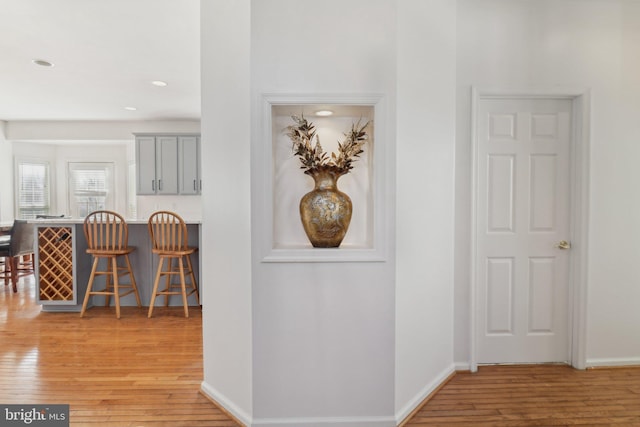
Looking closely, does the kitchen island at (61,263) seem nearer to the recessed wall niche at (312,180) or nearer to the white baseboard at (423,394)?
the recessed wall niche at (312,180)

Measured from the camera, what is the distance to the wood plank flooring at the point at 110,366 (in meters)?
2.15

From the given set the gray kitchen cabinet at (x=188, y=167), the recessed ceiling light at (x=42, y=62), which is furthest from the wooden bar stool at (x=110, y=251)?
Result: the gray kitchen cabinet at (x=188, y=167)

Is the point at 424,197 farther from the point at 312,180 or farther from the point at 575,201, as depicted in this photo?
the point at 575,201

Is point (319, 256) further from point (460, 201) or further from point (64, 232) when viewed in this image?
point (64, 232)

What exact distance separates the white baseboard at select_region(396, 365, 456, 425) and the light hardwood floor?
4 centimetres

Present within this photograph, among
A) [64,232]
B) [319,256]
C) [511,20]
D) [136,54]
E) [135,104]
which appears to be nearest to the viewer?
[319,256]

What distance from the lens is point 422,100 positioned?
2.18m

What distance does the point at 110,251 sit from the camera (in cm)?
370

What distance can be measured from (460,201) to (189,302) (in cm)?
308

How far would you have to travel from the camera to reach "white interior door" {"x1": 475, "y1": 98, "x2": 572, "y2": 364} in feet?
8.67

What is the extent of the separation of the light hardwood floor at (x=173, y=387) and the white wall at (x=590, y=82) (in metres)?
0.33

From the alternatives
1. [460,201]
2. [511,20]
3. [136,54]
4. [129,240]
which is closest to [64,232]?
[129,240]

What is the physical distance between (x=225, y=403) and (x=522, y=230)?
7.76ft

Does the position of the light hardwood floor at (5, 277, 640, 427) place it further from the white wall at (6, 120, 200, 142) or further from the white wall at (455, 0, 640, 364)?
the white wall at (6, 120, 200, 142)
